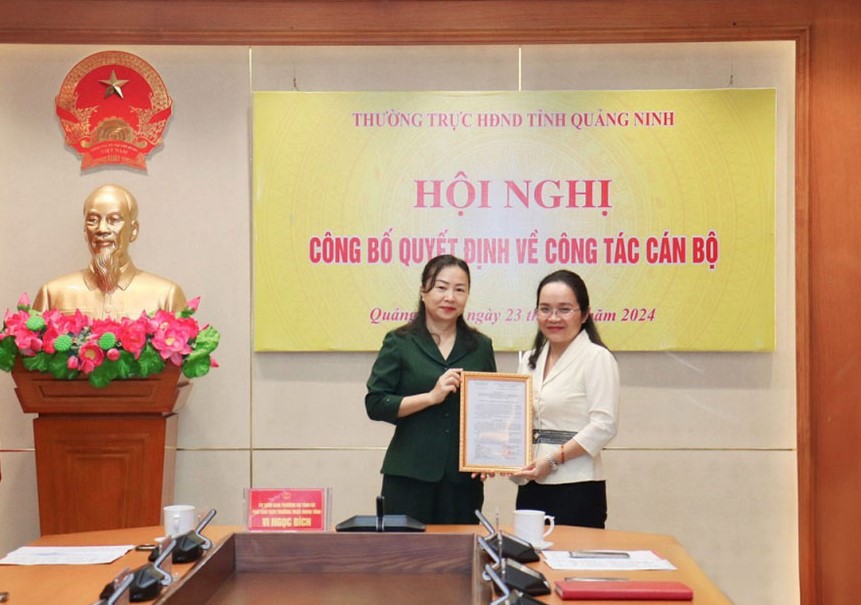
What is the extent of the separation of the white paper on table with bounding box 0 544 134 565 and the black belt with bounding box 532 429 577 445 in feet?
4.82

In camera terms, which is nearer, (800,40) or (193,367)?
(193,367)

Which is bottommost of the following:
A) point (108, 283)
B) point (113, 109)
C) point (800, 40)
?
point (108, 283)

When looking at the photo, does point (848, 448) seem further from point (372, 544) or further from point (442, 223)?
point (372, 544)

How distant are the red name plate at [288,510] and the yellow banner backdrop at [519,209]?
2.37 m

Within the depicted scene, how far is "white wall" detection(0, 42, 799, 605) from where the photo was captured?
17.1 feet

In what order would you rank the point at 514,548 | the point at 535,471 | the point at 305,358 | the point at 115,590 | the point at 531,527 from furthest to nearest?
the point at 305,358, the point at 535,471, the point at 531,527, the point at 514,548, the point at 115,590

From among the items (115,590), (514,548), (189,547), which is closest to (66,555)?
(189,547)

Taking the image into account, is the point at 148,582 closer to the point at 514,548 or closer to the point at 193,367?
the point at 514,548

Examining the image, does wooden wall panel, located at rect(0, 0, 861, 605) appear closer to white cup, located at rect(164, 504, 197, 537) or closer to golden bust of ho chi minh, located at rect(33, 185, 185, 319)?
golden bust of ho chi minh, located at rect(33, 185, 185, 319)

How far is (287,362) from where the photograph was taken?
205 inches

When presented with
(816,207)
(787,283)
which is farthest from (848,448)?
(816,207)

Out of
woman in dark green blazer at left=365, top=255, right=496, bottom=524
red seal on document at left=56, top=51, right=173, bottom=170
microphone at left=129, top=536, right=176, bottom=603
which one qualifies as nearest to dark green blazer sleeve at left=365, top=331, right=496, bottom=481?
woman in dark green blazer at left=365, top=255, right=496, bottom=524

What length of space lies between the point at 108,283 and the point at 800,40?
359 centimetres

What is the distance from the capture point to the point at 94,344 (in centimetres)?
415
